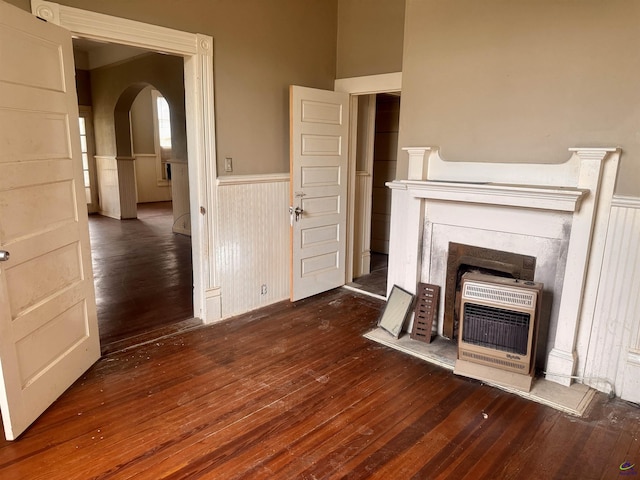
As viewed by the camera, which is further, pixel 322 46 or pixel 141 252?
pixel 141 252

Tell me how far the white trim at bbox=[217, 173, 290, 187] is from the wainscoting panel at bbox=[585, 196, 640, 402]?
101 inches

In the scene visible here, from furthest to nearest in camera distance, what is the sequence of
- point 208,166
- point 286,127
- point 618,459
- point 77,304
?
point 286,127
point 208,166
point 77,304
point 618,459

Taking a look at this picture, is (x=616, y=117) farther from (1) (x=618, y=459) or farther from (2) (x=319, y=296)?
(2) (x=319, y=296)

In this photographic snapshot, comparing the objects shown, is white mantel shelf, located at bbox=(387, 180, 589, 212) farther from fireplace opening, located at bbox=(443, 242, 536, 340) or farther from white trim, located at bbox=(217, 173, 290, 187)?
white trim, located at bbox=(217, 173, 290, 187)

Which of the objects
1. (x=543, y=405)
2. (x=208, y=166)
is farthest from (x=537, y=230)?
(x=208, y=166)

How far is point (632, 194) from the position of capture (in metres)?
2.44

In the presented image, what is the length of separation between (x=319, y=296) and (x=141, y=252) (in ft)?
9.67

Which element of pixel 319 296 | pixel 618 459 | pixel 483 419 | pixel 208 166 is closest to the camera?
pixel 618 459

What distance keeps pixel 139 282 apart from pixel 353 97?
9.89ft

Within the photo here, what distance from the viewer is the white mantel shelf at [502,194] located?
247cm

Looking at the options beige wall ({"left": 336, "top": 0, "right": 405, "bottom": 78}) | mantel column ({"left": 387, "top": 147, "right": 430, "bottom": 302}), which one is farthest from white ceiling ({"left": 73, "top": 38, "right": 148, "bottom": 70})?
mantel column ({"left": 387, "top": 147, "right": 430, "bottom": 302})

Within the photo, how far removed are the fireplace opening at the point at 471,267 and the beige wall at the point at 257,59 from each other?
1.78 metres

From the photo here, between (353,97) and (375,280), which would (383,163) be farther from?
(375,280)

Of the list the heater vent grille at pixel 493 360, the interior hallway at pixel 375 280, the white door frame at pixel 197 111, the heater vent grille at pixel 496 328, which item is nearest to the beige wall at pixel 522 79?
the heater vent grille at pixel 496 328
